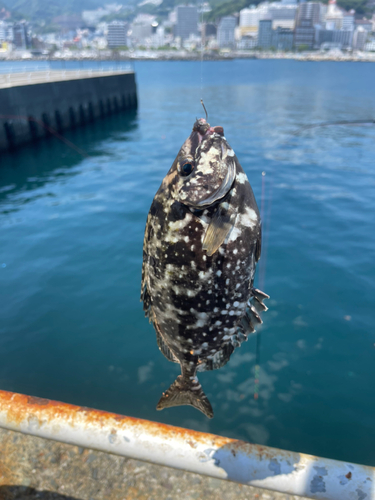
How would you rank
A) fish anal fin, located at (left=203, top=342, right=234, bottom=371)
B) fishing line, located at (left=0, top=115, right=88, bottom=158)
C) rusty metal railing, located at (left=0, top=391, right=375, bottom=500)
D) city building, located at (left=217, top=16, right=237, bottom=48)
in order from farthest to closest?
fishing line, located at (left=0, top=115, right=88, bottom=158) < city building, located at (left=217, top=16, right=237, bottom=48) < fish anal fin, located at (left=203, top=342, right=234, bottom=371) < rusty metal railing, located at (left=0, top=391, right=375, bottom=500)

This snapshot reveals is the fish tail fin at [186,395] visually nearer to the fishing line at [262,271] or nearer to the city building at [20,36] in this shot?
the fishing line at [262,271]

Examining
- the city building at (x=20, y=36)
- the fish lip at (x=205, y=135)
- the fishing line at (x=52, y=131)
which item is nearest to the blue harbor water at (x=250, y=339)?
the fishing line at (x=52, y=131)

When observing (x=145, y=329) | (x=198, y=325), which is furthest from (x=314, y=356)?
(x=198, y=325)

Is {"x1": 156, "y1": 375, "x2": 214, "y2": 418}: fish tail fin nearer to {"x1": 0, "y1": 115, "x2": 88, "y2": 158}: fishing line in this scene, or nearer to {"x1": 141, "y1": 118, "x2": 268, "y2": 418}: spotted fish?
{"x1": 141, "y1": 118, "x2": 268, "y2": 418}: spotted fish

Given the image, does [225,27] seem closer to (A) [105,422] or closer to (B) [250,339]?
(B) [250,339]

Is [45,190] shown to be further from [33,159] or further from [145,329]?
[145,329]

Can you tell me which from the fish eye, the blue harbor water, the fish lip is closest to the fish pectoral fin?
the fish eye
